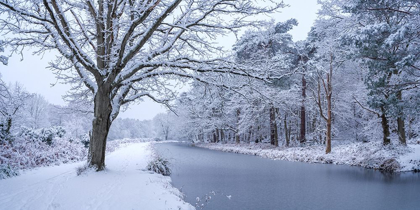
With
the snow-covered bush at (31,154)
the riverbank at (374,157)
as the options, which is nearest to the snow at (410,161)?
the riverbank at (374,157)

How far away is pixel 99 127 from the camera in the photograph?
7.44 metres

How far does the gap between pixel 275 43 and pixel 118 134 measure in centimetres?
7284

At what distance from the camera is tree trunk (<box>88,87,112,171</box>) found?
291 inches

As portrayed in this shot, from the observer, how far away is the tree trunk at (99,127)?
291 inches

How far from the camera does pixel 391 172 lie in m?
10.8

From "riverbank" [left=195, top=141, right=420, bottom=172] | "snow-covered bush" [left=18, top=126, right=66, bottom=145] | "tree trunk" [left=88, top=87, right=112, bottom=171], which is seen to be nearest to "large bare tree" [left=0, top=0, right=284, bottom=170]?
"tree trunk" [left=88, top=87, right=112, bottom=171]

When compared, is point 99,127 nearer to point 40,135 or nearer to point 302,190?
point 302,190

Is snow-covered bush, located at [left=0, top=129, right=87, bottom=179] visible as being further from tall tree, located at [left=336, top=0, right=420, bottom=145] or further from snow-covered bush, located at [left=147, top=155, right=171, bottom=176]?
tall tree, located at [left=336, top=0, right=420, bottom=145]

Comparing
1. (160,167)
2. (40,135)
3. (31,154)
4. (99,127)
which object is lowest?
(160,167)

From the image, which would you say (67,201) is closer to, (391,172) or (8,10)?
(8,10)

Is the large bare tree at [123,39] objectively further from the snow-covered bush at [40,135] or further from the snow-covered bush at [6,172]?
the snow-covered bush at [40,135]

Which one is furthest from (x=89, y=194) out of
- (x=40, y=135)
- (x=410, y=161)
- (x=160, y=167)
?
(x=410, y=161)

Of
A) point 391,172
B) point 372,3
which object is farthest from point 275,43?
point 391,172

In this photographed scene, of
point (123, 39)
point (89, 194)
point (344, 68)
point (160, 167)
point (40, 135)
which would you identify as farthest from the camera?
point (344, 68)
